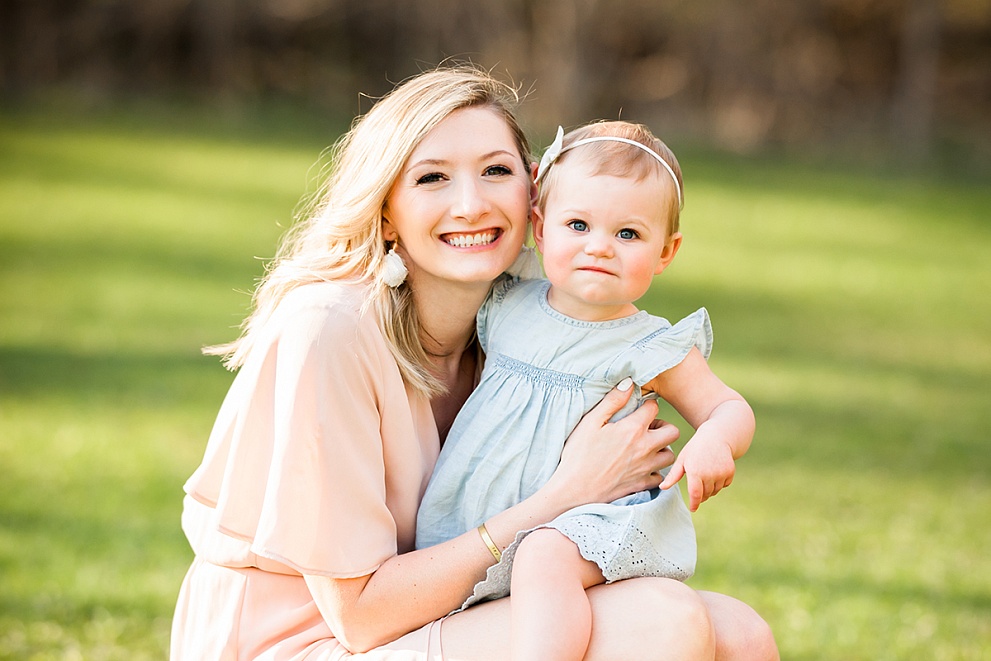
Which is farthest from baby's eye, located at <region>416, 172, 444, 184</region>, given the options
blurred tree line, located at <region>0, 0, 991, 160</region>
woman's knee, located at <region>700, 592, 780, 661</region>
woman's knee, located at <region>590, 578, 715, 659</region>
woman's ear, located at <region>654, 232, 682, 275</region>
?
blurred tree line, located at <region>0, 0, 991, 160</region>

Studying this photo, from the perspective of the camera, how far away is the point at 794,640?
4.37 metres

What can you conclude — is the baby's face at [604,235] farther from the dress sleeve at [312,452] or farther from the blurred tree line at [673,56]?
the blurred tree line at [673,56]

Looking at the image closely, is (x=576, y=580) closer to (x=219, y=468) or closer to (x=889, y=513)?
(x=219, y=468)

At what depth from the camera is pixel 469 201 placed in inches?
108

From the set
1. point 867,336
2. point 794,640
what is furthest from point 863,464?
point 867,336

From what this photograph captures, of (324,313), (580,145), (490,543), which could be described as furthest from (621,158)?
(490,543)

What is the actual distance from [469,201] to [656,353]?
1.75 ft

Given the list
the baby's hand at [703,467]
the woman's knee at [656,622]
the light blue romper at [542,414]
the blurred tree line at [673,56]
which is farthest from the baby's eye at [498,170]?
the blurred tree line at [673,56]

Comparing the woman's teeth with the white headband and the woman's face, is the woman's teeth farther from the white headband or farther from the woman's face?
the white headband

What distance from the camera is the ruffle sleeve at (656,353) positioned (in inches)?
106

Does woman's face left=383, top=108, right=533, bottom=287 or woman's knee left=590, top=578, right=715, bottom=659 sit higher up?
woman's face left=383, top=108, right=533, bottom=287

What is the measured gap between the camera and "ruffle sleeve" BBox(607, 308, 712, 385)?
2688 millimetres

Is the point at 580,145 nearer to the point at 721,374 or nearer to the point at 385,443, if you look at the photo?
the point at 385,443

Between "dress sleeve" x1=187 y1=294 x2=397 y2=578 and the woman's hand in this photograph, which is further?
the woman's hand
